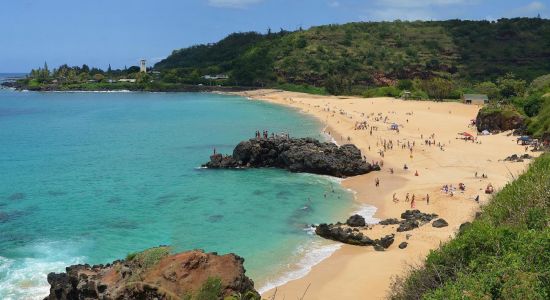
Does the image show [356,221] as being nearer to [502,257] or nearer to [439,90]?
[502,257]

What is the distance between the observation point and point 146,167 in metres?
47.3

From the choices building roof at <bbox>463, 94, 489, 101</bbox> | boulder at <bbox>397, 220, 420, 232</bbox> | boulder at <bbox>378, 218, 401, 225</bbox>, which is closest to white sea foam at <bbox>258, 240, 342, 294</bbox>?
boulder at <bbox>397, 220, 420, 232</bbox>

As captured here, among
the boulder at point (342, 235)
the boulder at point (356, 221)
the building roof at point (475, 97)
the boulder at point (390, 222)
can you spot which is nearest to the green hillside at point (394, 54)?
the building roof at point (475, 97)

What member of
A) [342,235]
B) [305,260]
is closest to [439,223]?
[342,235]

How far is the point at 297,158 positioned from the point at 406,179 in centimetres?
911

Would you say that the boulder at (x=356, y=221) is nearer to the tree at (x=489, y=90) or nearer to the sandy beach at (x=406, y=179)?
the sandy beach at (x=406, y=179)

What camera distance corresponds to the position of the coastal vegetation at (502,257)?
1052 centimetres

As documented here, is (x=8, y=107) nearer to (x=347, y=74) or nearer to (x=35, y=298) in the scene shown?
(x=347, y=74)

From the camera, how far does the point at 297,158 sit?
43.2 meters

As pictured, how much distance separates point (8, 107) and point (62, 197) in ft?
309

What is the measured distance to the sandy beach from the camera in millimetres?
21391

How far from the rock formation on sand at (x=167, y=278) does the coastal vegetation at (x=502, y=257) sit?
16.3 feet

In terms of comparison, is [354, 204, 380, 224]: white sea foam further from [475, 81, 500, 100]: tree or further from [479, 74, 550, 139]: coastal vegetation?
[475, 81, 500, 100]: tree

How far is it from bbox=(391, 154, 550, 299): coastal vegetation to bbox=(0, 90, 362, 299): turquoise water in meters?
9.09
